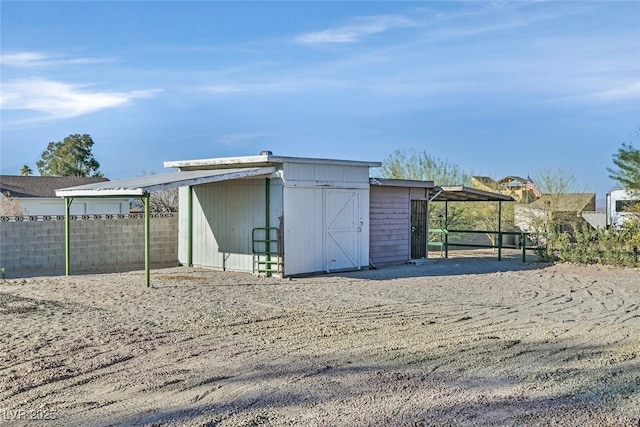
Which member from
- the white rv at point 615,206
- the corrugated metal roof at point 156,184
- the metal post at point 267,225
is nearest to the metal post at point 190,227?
the corrugated metal roof at point 156,184

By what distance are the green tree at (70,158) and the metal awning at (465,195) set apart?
31.0 meters

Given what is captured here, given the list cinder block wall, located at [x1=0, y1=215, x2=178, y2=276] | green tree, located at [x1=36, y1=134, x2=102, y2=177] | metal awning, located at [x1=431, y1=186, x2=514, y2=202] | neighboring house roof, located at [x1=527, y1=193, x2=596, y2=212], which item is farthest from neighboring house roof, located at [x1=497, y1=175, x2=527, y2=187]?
green tree, located at [x1=36, y1=134, x2=102, y2=177]

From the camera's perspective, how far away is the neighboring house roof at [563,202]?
29.2 m

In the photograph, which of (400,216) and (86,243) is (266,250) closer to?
(400,216)

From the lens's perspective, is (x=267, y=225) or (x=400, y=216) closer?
(x=267, y=225)

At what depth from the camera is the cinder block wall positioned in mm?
15656

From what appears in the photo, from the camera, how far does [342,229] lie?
624 inches

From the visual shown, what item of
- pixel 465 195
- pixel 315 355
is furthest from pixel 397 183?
pixel 315 355

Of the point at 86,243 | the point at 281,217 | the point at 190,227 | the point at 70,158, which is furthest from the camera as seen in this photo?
the point at 70,158

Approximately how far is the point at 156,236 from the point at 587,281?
36.6 ft

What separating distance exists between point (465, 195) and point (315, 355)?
1384cm

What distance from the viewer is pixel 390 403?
546 cm

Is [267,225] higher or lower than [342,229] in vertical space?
higher

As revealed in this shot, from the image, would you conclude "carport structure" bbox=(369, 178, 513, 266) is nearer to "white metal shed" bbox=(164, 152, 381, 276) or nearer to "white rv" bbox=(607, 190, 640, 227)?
"white metal shed" bbox=(164, 152, 381, 276)
